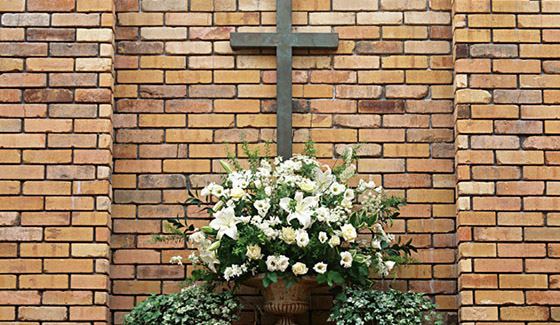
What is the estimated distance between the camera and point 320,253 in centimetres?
410

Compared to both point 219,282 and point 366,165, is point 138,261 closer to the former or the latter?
point 219,282

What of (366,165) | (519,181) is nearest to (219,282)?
(366,165)

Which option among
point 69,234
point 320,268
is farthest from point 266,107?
point 69,234

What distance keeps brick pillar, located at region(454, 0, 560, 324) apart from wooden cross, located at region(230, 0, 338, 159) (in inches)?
28.0

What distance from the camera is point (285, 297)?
13.7 feet

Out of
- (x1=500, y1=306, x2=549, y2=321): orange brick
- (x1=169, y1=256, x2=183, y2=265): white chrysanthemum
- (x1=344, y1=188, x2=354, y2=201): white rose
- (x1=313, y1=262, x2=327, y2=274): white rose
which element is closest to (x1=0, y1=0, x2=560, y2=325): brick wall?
(x1=500, y1=306, x2=549, y2=321): orange brick

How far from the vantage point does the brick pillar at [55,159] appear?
14.2ft

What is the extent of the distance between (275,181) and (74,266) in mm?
1031

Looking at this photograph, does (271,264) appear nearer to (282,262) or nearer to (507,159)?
(282,262)

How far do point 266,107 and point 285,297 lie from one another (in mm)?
1060

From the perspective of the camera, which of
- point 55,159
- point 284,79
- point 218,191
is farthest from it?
point 284,79

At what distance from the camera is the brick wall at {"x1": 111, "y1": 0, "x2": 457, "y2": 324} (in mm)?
4598

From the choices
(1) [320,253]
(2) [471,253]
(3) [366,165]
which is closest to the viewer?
(1) [320,253]

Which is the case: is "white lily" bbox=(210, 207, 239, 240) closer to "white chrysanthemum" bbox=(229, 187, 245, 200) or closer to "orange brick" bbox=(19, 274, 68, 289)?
"white chrysanthemum" bbox=(229, 187, 245, 200)
